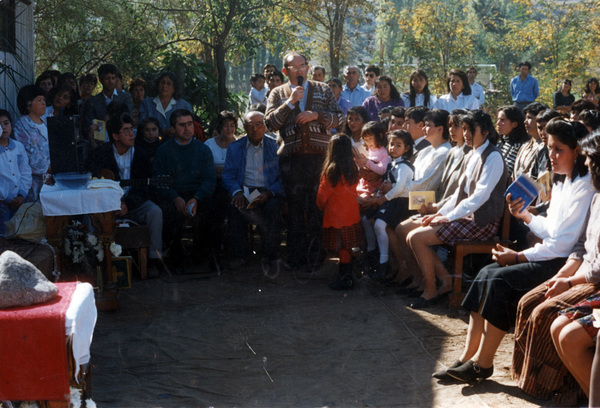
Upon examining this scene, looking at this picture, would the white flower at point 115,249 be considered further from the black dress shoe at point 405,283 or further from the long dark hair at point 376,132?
the long dark hair at point 376,132

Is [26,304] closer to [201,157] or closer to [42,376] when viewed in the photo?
[42,376]

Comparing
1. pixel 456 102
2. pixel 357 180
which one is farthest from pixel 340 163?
pixel 456 102

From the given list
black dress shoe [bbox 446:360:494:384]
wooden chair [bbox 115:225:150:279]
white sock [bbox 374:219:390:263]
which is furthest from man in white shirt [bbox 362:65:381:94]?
black dress shoe [bbox 446:360:494:384]

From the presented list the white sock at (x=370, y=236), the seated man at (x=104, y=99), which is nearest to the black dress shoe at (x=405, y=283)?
the white sock at (x=370, y=236)

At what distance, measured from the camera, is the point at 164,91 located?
834cm

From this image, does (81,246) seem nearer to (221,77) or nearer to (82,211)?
(82,211)

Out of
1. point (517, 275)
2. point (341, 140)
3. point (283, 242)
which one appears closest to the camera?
point (517, 275)

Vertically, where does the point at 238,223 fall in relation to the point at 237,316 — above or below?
above

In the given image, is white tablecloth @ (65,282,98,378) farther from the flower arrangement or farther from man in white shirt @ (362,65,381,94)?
man in white shirt @ (362,65,381,94)

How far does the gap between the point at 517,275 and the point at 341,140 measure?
2.58 metres

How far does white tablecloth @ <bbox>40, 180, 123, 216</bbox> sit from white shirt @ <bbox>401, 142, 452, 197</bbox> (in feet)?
8.69

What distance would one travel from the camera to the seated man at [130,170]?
700cm

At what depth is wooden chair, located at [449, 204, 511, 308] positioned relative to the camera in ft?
18.1

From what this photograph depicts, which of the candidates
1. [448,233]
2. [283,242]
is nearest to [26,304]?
[448,233]
